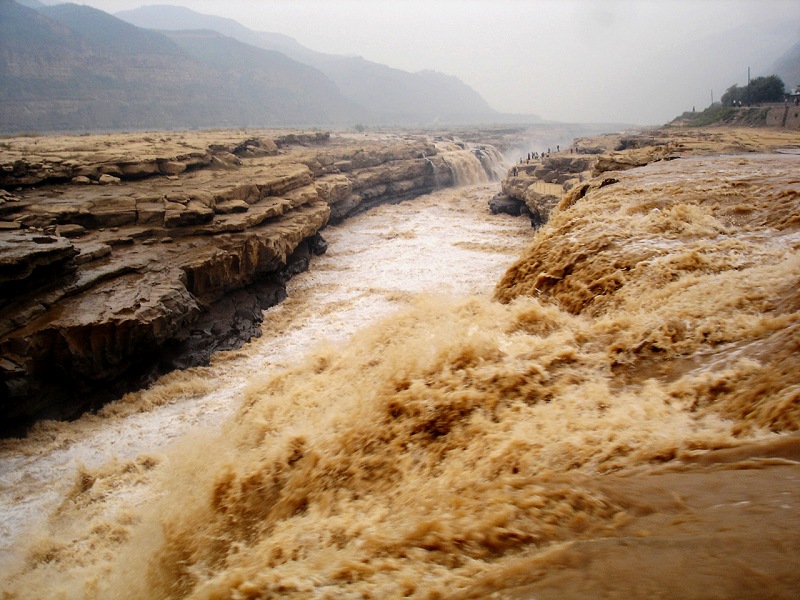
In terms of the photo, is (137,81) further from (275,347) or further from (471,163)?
(275,347)

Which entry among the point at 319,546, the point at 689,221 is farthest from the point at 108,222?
the point at 689,221

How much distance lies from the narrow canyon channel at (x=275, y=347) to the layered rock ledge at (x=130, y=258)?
0.54 m

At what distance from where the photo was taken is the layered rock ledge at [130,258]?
7031mm

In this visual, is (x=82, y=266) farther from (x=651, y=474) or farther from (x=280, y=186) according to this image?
(x=651, y=474)

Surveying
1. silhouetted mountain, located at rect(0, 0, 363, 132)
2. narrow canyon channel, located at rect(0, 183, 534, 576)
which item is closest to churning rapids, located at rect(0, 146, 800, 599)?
narrow canyon channel, located at rect(0, 183, 534, 576)

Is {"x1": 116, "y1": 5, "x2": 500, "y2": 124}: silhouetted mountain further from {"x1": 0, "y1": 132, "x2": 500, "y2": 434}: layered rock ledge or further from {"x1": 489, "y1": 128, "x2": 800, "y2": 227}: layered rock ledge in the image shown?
{"x1": 0, "y1": 132, "x2": 500, "y2": 434}: layered rock ledge

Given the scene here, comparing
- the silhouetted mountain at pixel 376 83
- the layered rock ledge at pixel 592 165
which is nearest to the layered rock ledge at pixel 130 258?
the layered rock ledge at pixel 592 165

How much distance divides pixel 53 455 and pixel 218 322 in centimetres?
408

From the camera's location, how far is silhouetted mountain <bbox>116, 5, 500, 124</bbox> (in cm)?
13800

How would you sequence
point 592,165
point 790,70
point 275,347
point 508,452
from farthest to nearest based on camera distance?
point 790,70, point 592,165, point 275,347, point 508,452

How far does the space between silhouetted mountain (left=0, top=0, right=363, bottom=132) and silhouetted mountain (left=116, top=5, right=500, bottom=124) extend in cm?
2984

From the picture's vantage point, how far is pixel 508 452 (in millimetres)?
3016

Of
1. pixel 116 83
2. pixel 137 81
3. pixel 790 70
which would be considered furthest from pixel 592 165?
pixel 790 70

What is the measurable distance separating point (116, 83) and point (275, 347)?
67.3m
